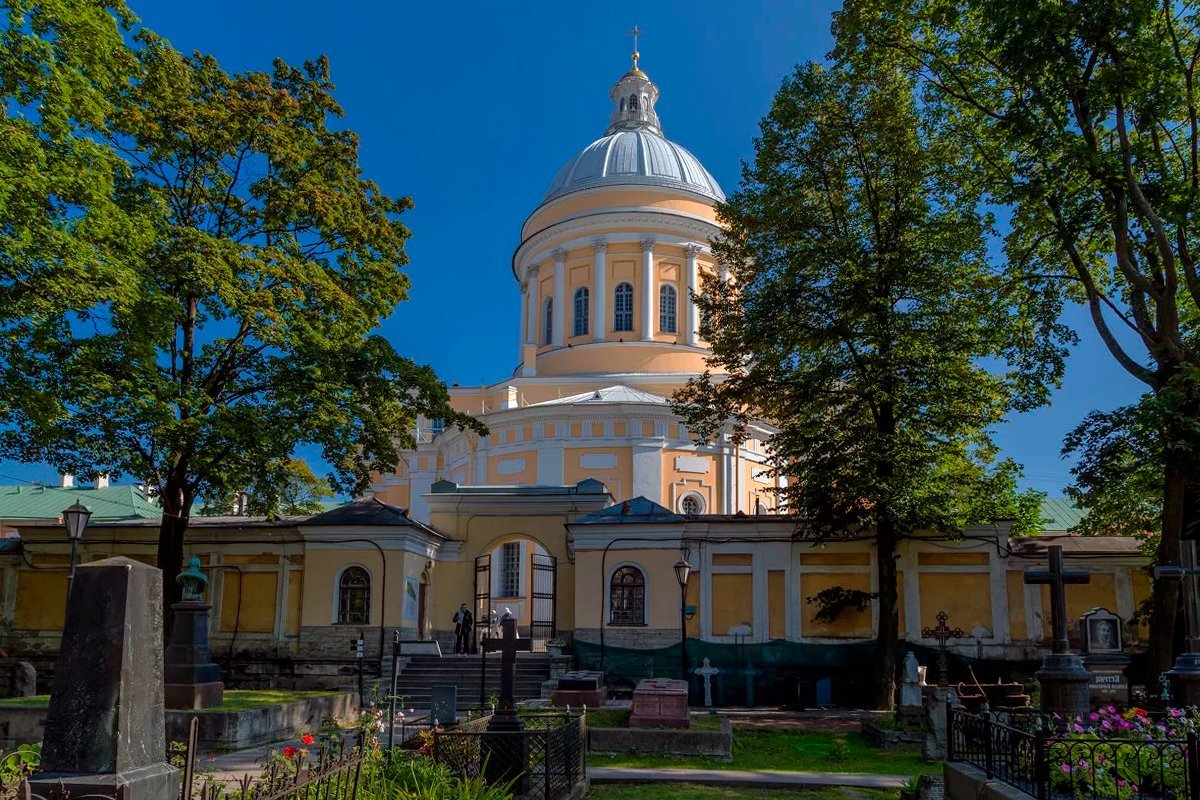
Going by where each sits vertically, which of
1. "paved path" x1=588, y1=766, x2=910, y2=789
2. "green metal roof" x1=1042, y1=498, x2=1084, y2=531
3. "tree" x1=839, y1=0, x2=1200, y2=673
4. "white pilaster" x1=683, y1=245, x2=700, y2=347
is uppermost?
"white pilaster" x1=683, y1=245, x2=700, y2=347

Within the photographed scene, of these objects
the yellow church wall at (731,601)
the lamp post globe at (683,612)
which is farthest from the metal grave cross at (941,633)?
the lamp post globe at (683,612)

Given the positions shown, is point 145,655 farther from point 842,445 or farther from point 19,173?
point 842,445

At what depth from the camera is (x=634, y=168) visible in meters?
41.3

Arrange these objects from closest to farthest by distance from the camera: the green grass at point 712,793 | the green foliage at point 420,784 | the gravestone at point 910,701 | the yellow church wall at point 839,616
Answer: the green foliage at point 420,784 < the green grass at point 712,793 < the gravestone at point 910,701 < the yellow church wall at point 839,616

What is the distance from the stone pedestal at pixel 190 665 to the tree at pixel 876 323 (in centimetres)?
1198

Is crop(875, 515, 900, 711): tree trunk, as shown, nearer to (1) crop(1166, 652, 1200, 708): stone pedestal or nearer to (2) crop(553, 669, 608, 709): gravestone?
(2) crop(553, 669, 608, 709): gravestone

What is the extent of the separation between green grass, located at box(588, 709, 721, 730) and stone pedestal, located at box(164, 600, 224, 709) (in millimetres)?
5943

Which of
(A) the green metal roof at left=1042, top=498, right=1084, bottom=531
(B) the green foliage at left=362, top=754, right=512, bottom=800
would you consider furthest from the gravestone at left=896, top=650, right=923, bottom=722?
(A) the green metal roof at left=1042, top=498, right=1084, bottom=531

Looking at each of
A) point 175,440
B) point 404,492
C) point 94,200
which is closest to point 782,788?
point 175,440

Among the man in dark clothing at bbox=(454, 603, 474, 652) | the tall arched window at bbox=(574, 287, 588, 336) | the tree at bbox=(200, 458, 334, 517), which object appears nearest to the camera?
the tree at bbox=(200, 458, 334, 517)

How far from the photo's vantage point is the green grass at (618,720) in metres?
15.3

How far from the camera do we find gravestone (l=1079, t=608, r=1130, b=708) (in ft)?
55.5

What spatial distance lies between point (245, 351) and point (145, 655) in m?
16.3

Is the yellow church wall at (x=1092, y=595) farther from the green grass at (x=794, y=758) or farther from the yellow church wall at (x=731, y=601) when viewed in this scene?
the green grass at (x=794, y=758)
